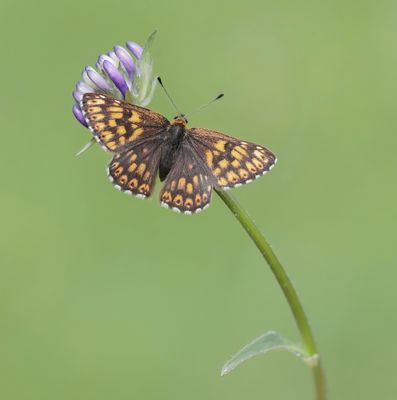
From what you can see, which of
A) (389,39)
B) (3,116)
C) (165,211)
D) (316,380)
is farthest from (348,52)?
(316,380)

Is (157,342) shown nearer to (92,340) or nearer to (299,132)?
(92,340)

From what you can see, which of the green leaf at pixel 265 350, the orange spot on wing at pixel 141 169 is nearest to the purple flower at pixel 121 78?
the orange spot on wing at pixel 141 169

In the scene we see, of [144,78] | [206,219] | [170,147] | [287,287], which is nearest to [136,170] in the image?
[170,147]

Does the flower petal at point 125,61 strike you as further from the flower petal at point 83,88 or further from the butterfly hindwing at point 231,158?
the butterfly hindwing at point 231,158

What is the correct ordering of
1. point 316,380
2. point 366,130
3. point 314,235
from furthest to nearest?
point 366,130
point 314,235
point 316,380

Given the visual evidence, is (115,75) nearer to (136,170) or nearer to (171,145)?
(136,170)
